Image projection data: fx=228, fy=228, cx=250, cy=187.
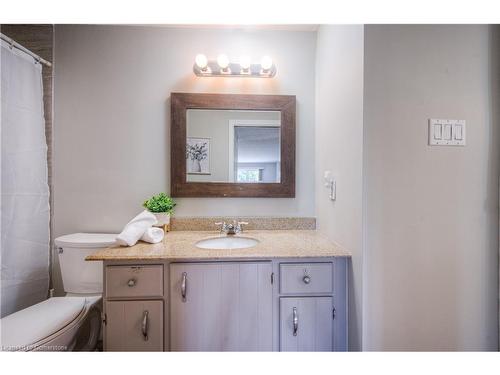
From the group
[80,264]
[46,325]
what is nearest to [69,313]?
[46,325]

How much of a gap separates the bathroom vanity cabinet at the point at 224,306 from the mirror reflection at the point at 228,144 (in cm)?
67

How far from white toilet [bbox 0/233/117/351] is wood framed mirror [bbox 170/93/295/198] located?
0.64 m

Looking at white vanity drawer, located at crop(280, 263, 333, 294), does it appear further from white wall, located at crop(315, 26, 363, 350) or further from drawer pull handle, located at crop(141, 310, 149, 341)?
drawer pull handle, located at crop(141, 310, 149, 341)

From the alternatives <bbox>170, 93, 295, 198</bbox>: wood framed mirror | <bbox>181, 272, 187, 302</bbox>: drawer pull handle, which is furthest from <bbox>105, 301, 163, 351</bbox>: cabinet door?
<bbox>170, 93, 295, 198</bbox>: wood framed mirror

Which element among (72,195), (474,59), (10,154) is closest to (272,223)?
(474,59)

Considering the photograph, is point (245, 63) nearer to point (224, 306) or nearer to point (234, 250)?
point (234, 250)

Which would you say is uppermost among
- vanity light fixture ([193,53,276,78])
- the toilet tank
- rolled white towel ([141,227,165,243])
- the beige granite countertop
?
vanity light fixture ([193,53,276,78])

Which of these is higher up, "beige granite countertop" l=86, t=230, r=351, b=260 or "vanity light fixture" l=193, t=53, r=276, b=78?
"vanity light fixture" l=193, t=53, r=276, b=78

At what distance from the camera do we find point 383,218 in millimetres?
936

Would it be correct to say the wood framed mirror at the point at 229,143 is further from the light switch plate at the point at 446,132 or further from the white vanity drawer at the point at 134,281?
the light switch plate at the point at 446,132

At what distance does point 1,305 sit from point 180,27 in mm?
1994

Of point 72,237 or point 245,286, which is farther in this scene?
point 72,237

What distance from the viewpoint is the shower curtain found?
4.14 ft
